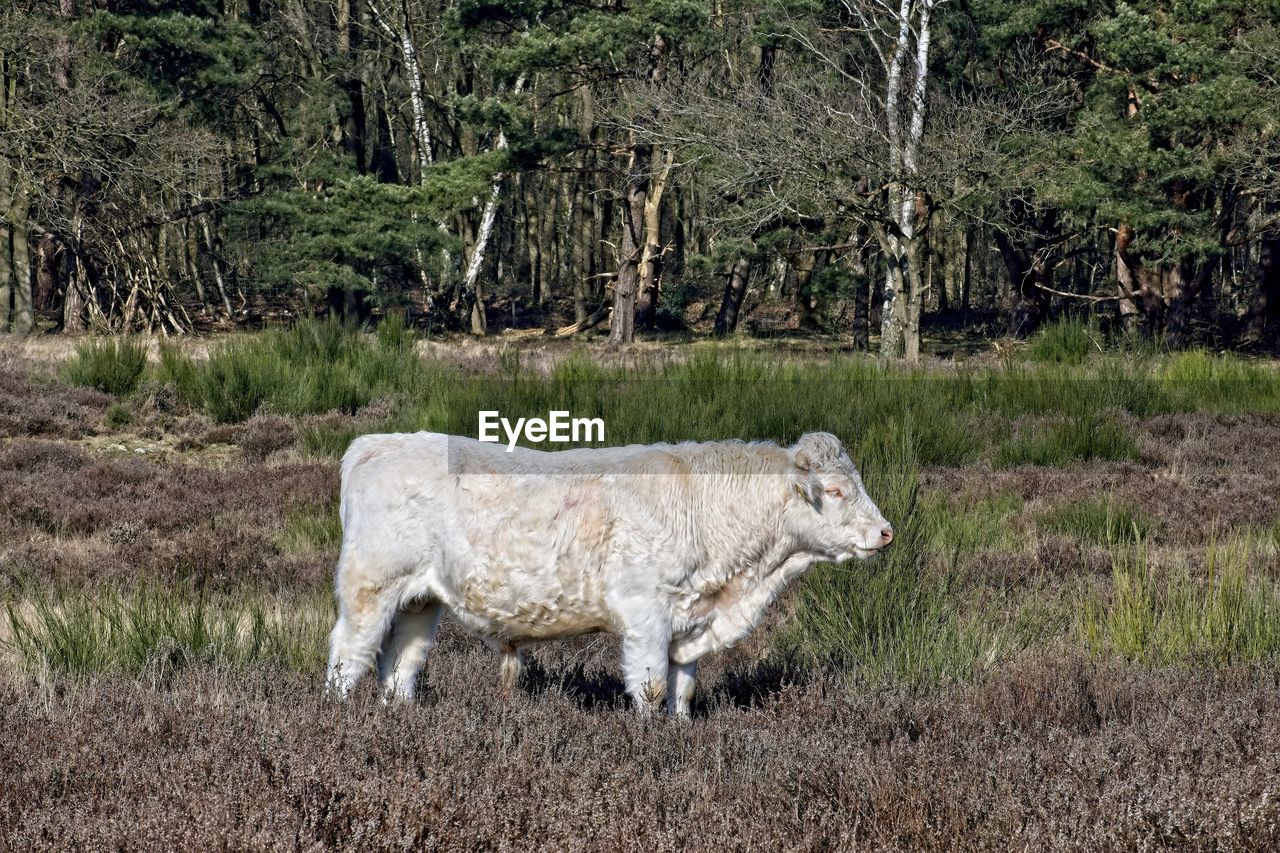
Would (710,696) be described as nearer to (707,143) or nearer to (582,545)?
(582,545)

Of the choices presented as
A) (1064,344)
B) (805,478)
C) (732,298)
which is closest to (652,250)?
(732,298)

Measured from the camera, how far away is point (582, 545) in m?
4.97

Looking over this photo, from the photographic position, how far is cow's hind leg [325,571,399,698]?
4969 millimetres

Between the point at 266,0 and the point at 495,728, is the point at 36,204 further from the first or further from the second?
the point at 495,728

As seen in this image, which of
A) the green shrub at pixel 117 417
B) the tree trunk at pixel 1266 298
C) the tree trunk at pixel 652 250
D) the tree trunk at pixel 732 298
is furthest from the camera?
the tree trunk at pixel 732 298

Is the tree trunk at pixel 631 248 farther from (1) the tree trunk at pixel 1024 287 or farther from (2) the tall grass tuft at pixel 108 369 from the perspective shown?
(2) the tall grass tuft at pixel 108 369

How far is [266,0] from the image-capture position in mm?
40344

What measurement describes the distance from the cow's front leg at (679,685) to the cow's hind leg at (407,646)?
960 mm

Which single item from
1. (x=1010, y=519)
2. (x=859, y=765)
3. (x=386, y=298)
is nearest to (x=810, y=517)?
(x=859, y=765)

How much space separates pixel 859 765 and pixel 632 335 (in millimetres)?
28049

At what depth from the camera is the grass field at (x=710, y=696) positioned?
360 cm

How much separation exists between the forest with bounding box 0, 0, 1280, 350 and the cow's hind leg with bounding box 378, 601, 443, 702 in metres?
19.3

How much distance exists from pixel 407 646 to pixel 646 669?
3.40 feet

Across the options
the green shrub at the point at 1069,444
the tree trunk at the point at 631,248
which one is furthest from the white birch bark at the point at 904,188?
Result: the green shrub at the point at 1069,444
